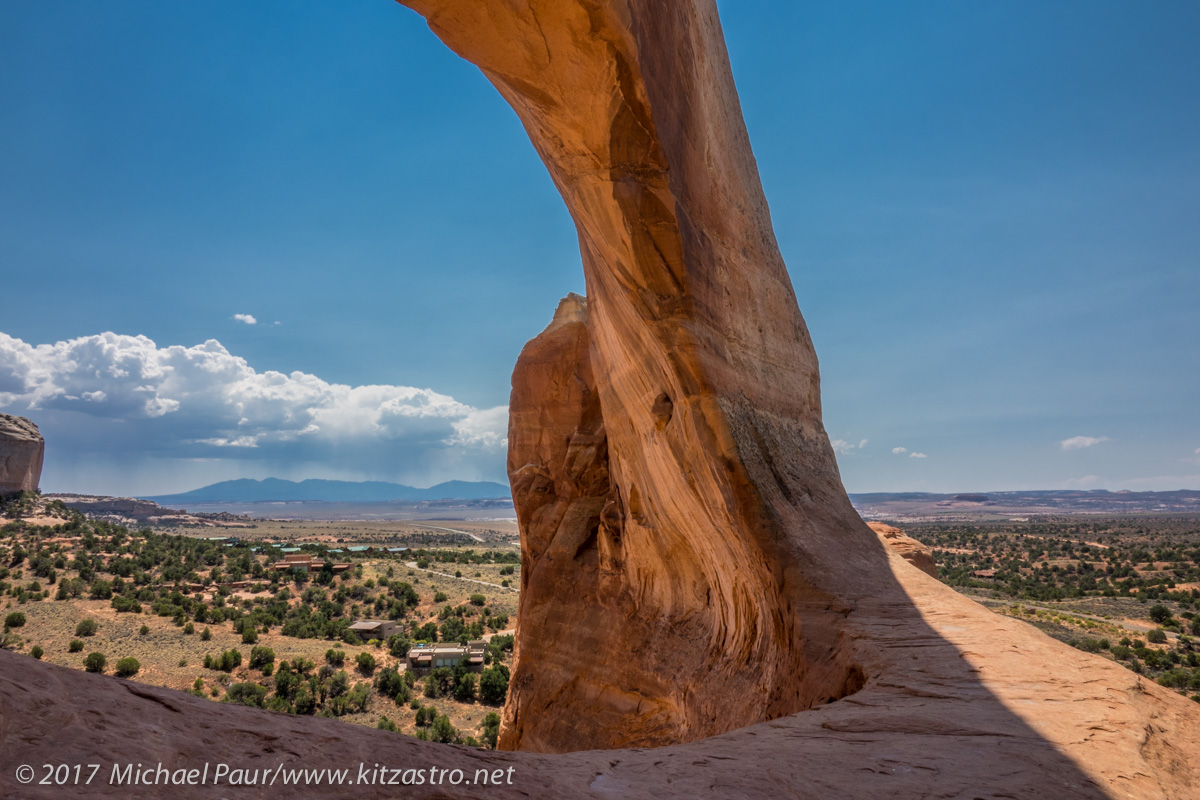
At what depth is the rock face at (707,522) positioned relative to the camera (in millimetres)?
5262

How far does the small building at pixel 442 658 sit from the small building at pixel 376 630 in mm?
6368

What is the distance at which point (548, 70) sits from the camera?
7.67 metres

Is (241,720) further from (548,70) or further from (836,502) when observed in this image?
(836,502)

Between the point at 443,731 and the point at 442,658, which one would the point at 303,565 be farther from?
the point at 443,731

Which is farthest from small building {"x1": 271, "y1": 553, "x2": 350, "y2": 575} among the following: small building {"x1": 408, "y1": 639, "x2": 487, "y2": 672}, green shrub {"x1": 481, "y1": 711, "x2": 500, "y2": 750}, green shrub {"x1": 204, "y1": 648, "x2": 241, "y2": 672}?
green shrub {"x1": 481, "y1": 711, "x2": 500, "y2": 750}

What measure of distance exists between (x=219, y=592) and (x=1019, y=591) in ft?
201

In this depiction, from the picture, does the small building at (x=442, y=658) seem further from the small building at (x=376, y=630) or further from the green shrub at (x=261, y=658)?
the green shrub at (x=261, y=658)

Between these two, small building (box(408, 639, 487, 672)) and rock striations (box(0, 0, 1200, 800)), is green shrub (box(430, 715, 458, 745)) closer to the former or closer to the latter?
small building (box(408, 639, 487, 672))

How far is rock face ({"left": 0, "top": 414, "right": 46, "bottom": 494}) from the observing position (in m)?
73.7

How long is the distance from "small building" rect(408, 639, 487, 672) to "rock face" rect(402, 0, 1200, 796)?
23.1m

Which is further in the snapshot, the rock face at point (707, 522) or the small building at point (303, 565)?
the small building at point (303, 565)

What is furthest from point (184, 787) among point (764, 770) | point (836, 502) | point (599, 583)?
point (599, 583)

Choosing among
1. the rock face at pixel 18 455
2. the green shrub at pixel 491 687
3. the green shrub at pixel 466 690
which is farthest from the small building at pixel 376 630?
the rock face at pixel 18 455

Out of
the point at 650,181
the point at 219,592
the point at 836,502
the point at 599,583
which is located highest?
the point at 650,181
